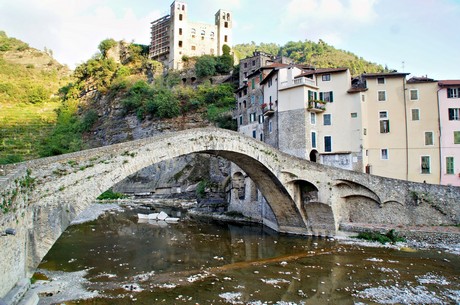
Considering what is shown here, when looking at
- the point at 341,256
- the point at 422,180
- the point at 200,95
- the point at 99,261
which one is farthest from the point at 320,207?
the point at 200,95

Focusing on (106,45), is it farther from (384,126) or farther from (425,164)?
(425,164)

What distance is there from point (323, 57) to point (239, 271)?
6592 centimetres

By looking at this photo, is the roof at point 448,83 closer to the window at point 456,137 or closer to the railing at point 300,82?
the window at point 456,137

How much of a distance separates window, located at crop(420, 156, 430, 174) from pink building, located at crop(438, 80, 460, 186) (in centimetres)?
85

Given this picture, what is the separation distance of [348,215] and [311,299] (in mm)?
11087

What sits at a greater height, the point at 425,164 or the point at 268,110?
the point at 268,110

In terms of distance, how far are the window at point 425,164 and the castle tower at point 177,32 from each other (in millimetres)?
41638

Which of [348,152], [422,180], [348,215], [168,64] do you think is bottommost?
[348,215]

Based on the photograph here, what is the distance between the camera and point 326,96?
25.6 metres

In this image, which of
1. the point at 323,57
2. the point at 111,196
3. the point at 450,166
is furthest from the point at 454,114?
the point at 323,57

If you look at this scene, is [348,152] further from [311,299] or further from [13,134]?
[13,134]

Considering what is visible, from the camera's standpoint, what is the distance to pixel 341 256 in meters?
15.9

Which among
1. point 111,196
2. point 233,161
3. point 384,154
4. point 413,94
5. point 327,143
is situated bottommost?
point 111,196

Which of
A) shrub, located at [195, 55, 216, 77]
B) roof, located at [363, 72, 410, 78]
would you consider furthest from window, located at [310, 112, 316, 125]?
shrub, located at [195, 55, 216, 77]
